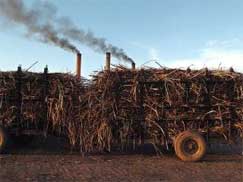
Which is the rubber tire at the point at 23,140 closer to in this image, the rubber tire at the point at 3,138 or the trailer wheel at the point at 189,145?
the rubber tire at the point at 3,138

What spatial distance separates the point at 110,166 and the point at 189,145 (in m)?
2.47

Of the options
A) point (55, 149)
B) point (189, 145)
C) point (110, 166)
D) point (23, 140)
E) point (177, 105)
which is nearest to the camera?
point (110, 166)

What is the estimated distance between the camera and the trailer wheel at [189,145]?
40.3ft

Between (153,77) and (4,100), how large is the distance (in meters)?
4.33

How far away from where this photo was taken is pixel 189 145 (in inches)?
488

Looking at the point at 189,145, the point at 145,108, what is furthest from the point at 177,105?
the point at 189,145

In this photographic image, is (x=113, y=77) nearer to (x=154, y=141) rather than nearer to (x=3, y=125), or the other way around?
(x=154, y=141)

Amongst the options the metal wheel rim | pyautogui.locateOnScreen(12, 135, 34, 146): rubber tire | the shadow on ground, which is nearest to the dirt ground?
the shadow on ground

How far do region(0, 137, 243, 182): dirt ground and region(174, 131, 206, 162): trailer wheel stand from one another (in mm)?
229

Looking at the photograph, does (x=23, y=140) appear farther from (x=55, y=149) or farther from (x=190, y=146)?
(x=190, y=146)

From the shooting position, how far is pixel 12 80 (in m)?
13.1

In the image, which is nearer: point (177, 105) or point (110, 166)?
point (110, 166)

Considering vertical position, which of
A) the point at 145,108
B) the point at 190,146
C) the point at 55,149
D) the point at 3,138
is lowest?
the point at 55,149

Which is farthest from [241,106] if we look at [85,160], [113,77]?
[85,160]
